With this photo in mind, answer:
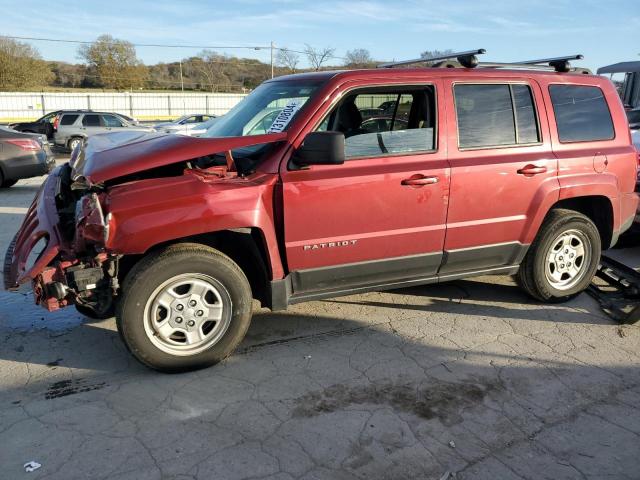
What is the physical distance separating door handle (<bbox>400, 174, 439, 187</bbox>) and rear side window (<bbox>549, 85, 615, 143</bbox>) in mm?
1424

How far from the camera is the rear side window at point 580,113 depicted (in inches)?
178

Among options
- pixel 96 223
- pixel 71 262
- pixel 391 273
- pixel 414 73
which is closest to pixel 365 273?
pixel 391 273

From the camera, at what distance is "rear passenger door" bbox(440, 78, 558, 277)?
13.4 ft

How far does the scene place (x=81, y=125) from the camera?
67.4ft

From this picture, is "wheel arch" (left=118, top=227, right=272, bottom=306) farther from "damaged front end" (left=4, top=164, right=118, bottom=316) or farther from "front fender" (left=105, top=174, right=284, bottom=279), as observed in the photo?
"damaged front end" (left=4, top=164, right=118, bottom=316)

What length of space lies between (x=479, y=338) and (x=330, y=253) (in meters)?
1.42

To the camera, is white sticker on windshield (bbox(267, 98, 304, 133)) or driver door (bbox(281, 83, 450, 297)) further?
white sticker on windshield (bbox(267, 98, 304, 133))

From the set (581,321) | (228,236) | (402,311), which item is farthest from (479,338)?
(228,236)

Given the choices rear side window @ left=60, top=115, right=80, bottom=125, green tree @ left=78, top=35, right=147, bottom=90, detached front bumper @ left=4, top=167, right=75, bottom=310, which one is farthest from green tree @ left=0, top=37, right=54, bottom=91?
detached front bumper @ left=4, top=167, right=75, bottom=310

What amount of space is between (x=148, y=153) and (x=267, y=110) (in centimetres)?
109

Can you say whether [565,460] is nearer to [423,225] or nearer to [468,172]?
[423,225]

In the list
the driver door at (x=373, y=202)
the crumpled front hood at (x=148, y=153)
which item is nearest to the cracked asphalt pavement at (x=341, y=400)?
the driver door at (x=373, y=202)

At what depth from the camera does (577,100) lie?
4656 mm

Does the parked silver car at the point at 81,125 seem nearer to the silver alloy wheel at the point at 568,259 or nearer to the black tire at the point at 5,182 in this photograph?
the black tire at the point at 5,182
